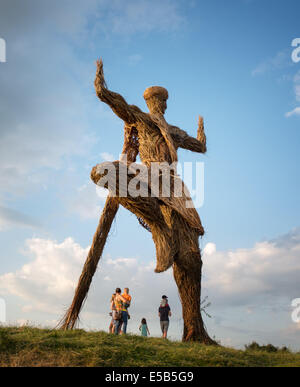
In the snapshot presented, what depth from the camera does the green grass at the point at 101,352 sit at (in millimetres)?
4762

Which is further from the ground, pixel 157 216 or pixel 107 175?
pixel 107 175

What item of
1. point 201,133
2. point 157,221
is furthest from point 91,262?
point 201,133

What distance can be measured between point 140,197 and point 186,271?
1.79 m

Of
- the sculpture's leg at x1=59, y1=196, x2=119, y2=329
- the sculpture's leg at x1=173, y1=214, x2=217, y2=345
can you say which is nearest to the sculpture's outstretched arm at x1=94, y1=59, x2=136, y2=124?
the sculpture's leg at x1=59, y1=196, x2=119, y2=329

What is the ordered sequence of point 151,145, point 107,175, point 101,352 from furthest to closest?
point 151,145
point 107,175
point 101,352

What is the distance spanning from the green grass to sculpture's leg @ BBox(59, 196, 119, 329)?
768 millimetres

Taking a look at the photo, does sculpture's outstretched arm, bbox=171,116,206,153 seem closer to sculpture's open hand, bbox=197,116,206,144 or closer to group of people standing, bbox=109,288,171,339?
sculpture's open hand, bbox=197,116,206,144

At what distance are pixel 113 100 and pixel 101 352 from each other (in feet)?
14.6

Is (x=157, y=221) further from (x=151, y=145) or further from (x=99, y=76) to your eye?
(x=99, y=76)

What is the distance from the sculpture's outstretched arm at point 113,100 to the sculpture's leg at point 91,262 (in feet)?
5.38

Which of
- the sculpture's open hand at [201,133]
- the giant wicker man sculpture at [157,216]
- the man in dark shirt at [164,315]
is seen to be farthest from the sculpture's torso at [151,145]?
the man in dark shirt at [164,315]

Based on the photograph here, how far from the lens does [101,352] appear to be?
498 cm

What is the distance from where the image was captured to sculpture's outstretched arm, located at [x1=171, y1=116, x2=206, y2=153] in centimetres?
832

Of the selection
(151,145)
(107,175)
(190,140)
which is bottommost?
(107,175)
